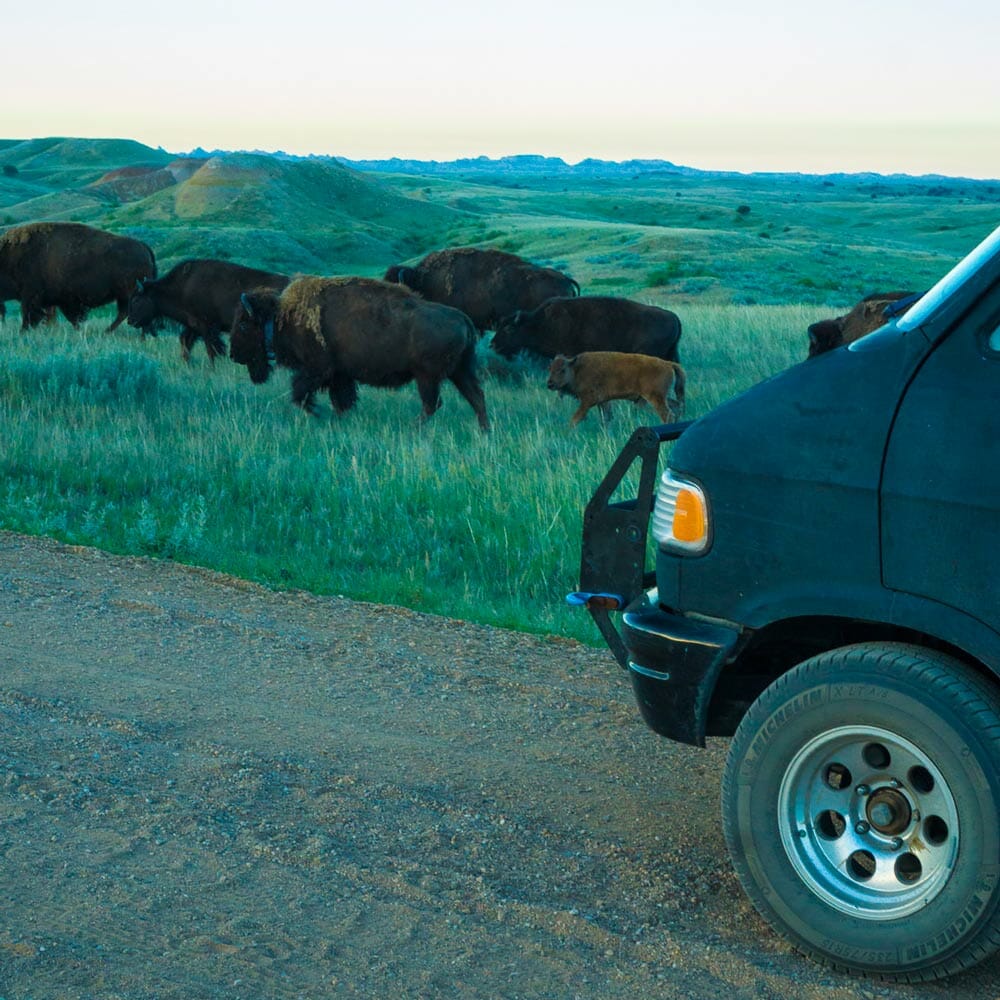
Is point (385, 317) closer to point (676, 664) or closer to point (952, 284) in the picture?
point (676, 664)

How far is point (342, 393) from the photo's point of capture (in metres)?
16.3

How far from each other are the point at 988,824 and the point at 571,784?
1.97 meters

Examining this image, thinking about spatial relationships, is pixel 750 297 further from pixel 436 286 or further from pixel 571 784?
pixel 571 784

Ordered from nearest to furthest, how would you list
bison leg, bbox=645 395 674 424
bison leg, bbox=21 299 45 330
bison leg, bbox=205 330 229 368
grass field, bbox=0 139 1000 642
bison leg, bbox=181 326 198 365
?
grass field, bbox=0 139 1000 642 < bison leg, bbox=645 395 674 424 < bison leg, bbox=205 330 229 368 < bison leg, bbox=181 326 198 365 < bison leg, bbox=21 299 45 330

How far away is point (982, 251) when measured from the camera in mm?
3807

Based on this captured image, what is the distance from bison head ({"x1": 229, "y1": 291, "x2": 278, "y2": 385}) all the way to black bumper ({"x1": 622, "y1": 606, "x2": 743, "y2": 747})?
13017 millimetres

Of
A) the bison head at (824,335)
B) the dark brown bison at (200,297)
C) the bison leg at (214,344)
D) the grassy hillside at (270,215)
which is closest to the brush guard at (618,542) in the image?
the bison head at (824,335)

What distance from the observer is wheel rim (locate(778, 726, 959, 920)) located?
357 cm

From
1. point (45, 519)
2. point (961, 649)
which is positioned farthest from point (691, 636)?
point (45, 519)

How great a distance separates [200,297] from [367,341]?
552 cm

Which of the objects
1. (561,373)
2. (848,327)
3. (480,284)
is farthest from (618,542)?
(480,284)

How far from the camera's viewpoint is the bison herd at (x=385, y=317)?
50.9 feet

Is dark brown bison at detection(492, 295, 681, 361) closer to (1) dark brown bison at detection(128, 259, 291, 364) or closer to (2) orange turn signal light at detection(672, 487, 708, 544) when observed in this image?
(1) dark brown bison at detection(128, 259, 291, 364)

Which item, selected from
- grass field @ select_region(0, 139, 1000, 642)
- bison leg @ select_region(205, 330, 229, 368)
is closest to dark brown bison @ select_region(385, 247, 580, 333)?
grass field @ select_region(0, 139, 1000, 642)
